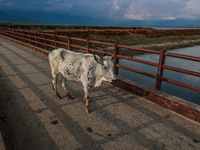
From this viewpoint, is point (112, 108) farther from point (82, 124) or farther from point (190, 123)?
point (190, 123)

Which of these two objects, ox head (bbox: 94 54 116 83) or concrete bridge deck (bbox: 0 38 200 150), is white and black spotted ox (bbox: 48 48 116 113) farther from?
concrete bridge deck (bbox: 0 38 200 150)

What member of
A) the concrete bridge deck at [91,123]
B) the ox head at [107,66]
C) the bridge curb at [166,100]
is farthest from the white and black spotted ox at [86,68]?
the bridge curb at [166,100]

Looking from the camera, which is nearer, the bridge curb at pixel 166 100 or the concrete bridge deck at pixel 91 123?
the concrete bridge deck at pixel 91 123

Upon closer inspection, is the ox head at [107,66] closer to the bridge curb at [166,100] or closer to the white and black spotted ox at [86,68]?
the white and black spotted ox at [86,68]

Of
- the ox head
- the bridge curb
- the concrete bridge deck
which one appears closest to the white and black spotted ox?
the ox head

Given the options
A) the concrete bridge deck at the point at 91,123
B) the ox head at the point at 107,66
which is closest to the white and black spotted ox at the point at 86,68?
the ox head at the point at 107,66

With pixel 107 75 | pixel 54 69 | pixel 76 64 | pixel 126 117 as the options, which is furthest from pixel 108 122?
pixel 54 69

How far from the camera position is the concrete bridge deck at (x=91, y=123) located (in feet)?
8.84

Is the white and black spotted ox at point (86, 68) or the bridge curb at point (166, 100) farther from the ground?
the white and black spotted ox at point (86, 68)

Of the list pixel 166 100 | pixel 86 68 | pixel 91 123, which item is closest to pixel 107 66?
pixel 86 68

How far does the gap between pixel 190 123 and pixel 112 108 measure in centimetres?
166

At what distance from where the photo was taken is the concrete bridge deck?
8.84 feet

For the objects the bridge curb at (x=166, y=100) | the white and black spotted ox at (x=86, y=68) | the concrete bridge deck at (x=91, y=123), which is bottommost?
the concrete bridge deck at (x=91, y=123)

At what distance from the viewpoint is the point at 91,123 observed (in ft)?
10.6
